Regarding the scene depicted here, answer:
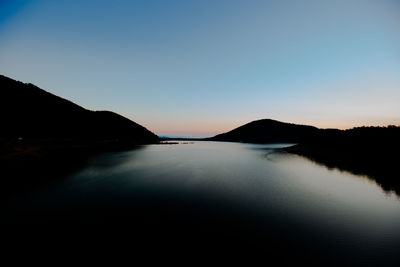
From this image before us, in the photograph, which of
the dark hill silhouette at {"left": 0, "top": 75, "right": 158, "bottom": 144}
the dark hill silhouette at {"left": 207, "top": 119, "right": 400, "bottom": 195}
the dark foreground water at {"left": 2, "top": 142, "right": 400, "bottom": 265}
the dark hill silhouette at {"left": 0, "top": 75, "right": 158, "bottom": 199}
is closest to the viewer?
the dark foreground water at {"left": 2, "top": 142, "right": 400, "bottom": 265}

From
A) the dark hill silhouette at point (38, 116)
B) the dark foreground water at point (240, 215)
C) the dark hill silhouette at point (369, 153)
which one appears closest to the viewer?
the dark foreground water at point (240, 215)

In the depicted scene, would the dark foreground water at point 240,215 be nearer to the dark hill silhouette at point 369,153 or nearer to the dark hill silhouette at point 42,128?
the dark hill silhouette at point 369,153

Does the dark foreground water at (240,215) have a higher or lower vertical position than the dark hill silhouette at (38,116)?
lower

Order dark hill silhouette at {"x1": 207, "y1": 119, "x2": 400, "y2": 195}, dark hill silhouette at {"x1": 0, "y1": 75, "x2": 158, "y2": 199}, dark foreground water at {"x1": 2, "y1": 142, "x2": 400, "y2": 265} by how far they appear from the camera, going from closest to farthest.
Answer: dark foreground water at {"x1": 2, "y1": 142, "x2": 400, "y2": 265} < dark hill silhouette at {"x1": 207, "y1": 119, "x2": 400, "y2": 195} < dark hill silhouette at {"x1": 0, "y1": 75, "x2": 158, "y2": 199}

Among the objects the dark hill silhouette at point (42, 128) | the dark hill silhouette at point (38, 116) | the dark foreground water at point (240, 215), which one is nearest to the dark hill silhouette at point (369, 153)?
the dark foreground water at point (240, 215)

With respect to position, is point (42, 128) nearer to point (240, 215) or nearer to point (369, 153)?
point (240, 215)

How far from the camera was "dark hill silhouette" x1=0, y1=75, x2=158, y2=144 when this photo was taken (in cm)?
7979

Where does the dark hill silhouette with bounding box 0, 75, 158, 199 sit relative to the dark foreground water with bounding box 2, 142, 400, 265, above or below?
above

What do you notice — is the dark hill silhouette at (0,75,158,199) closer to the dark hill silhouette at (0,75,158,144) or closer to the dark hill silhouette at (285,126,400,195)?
the dark hill silhouette at (0,75,158,144)

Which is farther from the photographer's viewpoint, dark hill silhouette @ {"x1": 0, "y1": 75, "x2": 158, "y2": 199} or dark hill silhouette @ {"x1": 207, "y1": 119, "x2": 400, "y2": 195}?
dark hill silhouette @ {"x1": 0, "y1": 75, "x2": 158, "y2": 199}

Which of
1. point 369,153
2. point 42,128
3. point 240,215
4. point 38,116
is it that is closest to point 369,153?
point 369,153

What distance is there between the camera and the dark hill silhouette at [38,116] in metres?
79.8

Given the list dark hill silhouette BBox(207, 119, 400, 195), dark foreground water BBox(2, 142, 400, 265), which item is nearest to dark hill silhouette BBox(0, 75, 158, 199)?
dark foreground water BBox(2, 142, 400, 265)

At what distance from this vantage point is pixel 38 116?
9556cm
